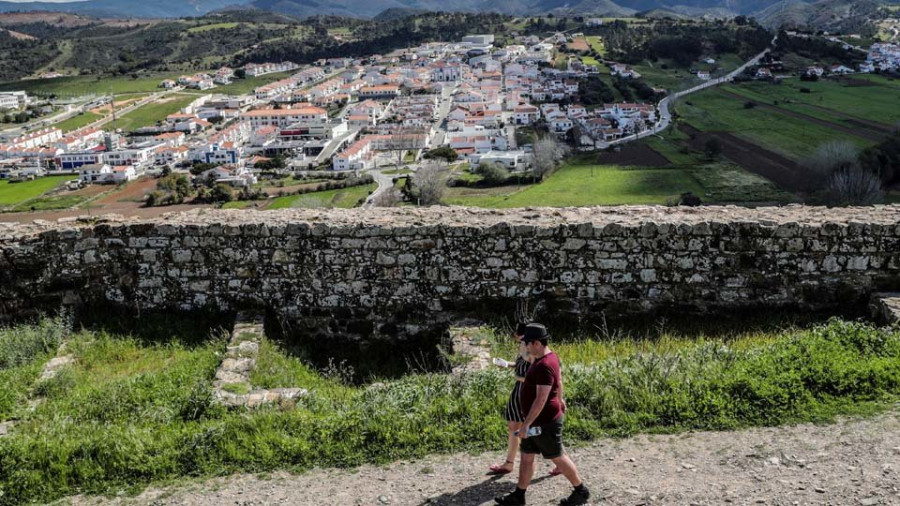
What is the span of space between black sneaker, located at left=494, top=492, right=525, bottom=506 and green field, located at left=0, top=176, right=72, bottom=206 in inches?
2734

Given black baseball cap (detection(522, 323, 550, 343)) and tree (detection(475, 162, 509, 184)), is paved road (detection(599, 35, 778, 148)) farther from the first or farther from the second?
black baseball cap (detection(522, 323, 550, 343))

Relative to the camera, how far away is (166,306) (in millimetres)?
7812

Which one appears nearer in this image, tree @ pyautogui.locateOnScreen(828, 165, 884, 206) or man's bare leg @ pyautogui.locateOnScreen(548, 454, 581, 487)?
man's bare leg @ pyautogui.locateOnScreen(548, 454, 581, 487)

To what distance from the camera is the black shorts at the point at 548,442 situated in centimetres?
413

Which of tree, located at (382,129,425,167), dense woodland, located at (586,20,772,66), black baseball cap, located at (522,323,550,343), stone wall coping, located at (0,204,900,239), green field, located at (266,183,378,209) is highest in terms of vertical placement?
dense woodland, located at (586,20,772,66)

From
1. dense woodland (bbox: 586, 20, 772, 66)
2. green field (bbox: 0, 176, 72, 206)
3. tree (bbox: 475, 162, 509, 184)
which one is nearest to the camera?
tree (bbox: 475, 162, 509, 184)

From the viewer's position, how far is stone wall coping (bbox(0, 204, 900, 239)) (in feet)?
24.1

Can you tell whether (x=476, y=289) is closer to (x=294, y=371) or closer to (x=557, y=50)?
(x=294, y=371)

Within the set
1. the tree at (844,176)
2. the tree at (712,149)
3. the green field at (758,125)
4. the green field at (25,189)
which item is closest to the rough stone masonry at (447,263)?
the tree at (844,176)

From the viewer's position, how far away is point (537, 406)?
13.3 ft

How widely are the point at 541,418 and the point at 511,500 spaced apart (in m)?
0.56

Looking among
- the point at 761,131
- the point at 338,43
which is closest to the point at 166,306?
the point at 761,131

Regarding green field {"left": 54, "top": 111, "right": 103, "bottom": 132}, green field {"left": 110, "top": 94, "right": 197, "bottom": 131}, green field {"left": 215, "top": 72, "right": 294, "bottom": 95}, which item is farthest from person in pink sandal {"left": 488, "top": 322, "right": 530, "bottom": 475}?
green field {"left": 215, "top": 72, "right": 294, "bottom": 95}

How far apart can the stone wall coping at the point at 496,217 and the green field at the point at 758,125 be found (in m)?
56.7
